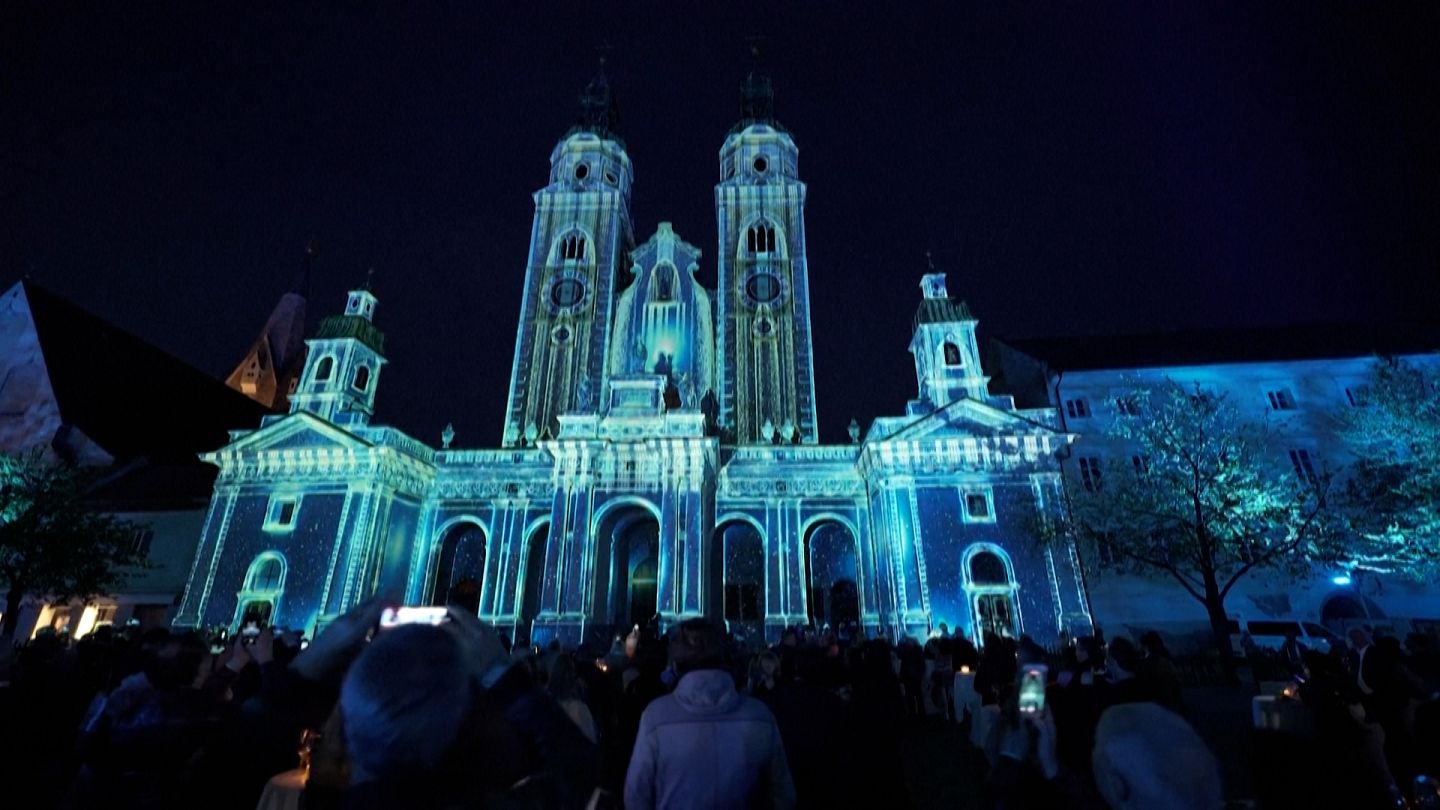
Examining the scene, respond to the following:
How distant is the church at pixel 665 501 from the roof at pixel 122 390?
1167 centimetres

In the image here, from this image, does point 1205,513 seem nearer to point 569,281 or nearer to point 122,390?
point 569,281

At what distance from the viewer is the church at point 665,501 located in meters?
23.5

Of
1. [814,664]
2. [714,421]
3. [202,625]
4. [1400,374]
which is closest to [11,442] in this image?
[202,625]

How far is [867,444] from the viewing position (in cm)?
2603

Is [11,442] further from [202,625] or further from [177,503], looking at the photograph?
[202,625]

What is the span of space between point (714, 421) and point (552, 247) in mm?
14949

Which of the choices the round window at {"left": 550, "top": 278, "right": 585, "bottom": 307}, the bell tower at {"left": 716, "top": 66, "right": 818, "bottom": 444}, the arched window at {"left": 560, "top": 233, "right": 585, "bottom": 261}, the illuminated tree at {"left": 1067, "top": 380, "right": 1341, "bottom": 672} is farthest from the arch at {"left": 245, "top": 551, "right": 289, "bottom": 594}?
the illuminated tree at {"left": 1067, "top": 380, "right": 1341, "bottom": 672}

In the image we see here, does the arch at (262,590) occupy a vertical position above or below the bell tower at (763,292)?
below

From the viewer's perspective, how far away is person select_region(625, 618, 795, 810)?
3.14 meters

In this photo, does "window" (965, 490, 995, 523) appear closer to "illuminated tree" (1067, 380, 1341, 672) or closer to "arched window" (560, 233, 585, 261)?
"illuminated tree" (1067, 380, 1341, 672)

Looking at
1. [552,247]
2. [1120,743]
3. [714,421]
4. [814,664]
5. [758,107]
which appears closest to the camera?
[1120,743]

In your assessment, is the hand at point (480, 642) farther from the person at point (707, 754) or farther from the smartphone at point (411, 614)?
the person at point (707, 754)

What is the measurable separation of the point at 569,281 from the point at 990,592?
27.1 m

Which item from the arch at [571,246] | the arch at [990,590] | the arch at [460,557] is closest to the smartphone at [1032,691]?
the arch at [990,590]
